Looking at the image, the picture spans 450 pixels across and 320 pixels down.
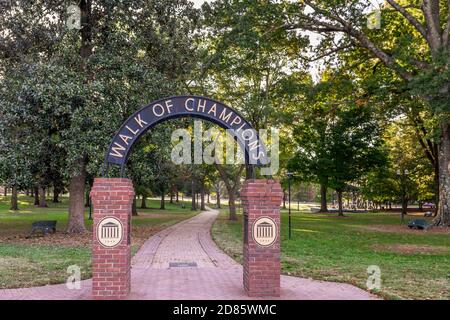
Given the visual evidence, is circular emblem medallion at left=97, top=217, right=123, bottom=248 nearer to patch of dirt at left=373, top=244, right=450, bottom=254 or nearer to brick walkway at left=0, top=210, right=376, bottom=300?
brick walkway at left=0, top=210, right=376, bottom=300

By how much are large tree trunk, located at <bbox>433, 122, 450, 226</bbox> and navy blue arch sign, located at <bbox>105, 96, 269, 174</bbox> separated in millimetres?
19113

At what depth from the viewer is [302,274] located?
1104 cm

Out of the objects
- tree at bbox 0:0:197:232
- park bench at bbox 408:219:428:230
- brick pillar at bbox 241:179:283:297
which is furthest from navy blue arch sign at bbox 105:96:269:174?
park bench at bbox 408:219:428:230

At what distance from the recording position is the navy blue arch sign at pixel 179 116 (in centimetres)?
882

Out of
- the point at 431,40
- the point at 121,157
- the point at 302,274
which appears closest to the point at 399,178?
the point at 431,40

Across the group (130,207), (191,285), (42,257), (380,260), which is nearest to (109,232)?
(130,207)

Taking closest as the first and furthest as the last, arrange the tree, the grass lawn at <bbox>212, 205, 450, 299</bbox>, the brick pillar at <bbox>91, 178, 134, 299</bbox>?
the brick pillar at <bbox>91, 178, 134, 299</bbox>, the grass lawn at <bbox>212, 205, 450, 299</bbox>, the tree

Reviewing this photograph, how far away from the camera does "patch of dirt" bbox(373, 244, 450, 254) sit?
52.3 feet

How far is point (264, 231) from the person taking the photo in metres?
8.60

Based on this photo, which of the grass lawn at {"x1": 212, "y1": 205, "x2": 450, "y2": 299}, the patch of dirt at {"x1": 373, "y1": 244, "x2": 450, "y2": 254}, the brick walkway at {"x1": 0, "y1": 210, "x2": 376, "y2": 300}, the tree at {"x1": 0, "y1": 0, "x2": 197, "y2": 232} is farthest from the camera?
the tree at {"x1": 0, "y1": 0, "x2": 197, "y2": 232}

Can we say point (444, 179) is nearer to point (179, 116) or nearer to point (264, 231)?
point (264, 231)

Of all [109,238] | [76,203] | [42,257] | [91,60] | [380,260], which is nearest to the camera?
[109,238]

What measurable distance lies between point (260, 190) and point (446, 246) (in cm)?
1202

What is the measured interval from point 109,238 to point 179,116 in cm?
268
